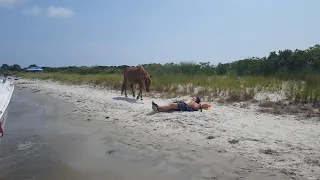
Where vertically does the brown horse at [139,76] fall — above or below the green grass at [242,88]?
above

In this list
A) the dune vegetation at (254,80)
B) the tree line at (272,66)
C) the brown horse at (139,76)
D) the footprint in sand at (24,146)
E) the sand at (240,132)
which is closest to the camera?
the sand at (240,132)

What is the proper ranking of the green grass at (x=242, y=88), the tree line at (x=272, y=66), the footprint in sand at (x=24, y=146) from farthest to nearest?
1. the tree line at (x=272, y=66)
2. the green grass at (x=242, y=88)
3. the footprint in sand at (x=24, y=146)

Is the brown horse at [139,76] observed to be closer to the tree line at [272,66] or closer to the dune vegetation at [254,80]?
the dune vegetation at [254,80]

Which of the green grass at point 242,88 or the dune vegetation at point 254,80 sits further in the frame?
the dune vegetation at point 254,80

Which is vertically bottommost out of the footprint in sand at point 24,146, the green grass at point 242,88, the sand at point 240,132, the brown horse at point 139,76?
→ the footprint in sand at point 24,146

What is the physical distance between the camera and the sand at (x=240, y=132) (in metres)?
5.30

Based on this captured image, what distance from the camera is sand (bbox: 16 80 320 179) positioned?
5301 mm

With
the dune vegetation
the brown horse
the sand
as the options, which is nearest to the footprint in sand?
the sand

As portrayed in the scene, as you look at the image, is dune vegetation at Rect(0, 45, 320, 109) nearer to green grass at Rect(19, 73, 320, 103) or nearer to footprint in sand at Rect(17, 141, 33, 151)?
green grass at Rect(19, 73, 320, 103)

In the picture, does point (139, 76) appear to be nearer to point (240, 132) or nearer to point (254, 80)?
point (254, 80)

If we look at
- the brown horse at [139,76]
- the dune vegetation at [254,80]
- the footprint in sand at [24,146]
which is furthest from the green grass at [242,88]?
the footprint in sand at [24,146]

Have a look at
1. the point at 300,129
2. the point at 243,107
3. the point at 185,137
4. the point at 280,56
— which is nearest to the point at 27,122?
the point at 185,137

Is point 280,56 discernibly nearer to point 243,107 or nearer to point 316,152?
point 243,107

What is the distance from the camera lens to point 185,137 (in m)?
7.18
